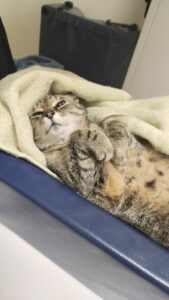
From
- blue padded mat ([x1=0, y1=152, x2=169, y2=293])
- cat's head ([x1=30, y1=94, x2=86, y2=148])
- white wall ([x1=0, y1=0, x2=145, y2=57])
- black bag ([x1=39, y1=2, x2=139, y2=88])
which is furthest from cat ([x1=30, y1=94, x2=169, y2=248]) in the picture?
white wall ([x1=0, y1=0, x2=145, y2=57])

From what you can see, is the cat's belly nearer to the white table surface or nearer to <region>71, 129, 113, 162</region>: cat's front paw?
<region>71, 129, 113, 162</region>: cat's front paw

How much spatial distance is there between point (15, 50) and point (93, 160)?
0.97m

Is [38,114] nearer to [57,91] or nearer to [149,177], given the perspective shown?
[57,91]

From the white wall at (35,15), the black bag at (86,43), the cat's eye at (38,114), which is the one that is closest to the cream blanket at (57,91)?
the cat's eye at (38,114)

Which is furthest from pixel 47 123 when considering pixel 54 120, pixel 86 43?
pixel 86 43

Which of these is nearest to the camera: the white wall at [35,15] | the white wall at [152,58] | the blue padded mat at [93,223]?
the blue padded mat at [93,223]

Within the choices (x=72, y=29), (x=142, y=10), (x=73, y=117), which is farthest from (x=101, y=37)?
(x=73, y=117)

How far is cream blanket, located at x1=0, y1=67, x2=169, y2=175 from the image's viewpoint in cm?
76

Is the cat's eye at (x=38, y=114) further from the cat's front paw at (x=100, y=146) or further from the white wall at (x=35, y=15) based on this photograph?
the white wall at (x=35, y=15)

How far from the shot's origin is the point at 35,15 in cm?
149

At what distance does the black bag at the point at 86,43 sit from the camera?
1.29 meters

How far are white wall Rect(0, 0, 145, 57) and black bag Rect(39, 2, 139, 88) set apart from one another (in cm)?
12

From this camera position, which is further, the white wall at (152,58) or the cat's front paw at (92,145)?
the white wall at (152,58)

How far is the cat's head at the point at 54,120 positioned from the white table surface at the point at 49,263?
22 centimetres
